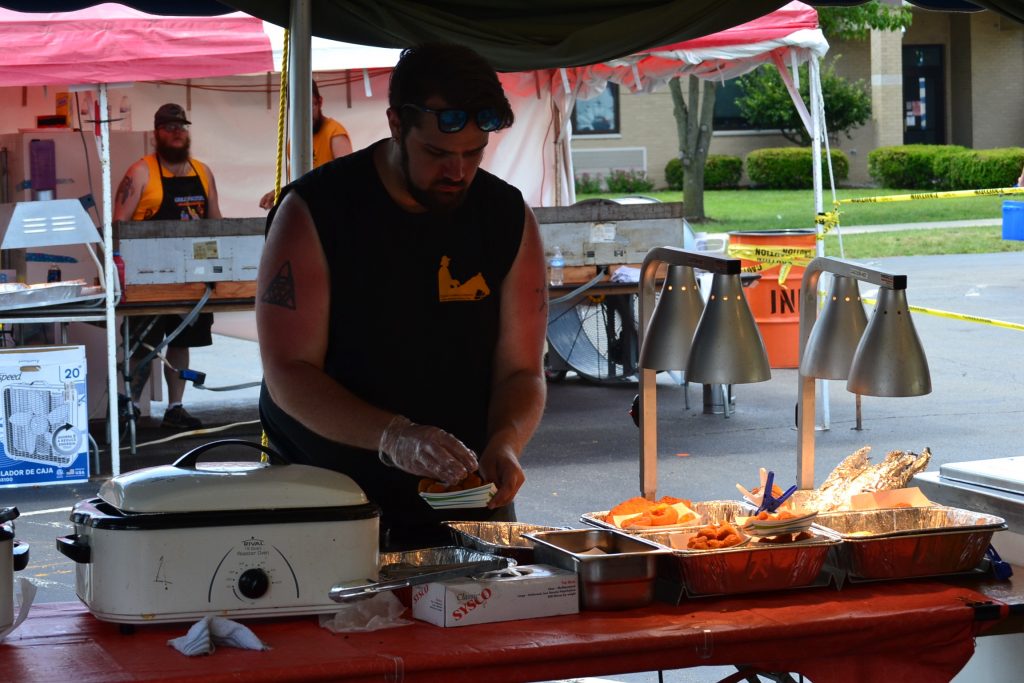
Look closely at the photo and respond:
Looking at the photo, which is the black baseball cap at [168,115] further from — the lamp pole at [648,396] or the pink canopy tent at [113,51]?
the lamp pole at [648,396]

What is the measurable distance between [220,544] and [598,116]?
93.0 ft

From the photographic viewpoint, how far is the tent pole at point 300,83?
11.9 ft

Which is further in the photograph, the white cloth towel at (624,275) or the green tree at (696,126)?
the green tree at (696,126)

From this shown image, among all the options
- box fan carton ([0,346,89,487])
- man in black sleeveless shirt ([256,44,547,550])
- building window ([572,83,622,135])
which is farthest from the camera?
building window ([572,83,622,135])

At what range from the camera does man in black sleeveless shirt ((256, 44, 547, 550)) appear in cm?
275

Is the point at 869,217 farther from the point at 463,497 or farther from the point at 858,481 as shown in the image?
the point at 463,497

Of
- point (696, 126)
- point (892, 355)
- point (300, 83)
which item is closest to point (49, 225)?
point (300, 83)

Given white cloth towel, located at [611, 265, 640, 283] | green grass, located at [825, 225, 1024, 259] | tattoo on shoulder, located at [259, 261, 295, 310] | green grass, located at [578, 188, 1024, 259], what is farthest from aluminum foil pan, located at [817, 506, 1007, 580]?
green grass, located at [578, 188, 1024, 259]

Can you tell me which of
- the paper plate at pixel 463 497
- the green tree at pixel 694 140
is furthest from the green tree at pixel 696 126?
the paper plate at pixel 463 497

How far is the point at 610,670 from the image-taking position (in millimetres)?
2260

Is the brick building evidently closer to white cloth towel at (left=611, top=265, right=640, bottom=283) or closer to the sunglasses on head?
white cloth towel at (left=611, top=265, right=640, bottom=283)

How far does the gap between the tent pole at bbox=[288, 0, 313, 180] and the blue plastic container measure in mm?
5716

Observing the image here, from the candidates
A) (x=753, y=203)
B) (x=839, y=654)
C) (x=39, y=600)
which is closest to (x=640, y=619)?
(x=839, y=654)

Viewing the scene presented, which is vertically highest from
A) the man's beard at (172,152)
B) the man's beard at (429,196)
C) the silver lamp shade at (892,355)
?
the man's beard at (172,152)
